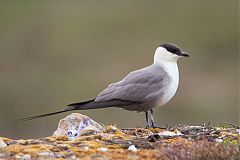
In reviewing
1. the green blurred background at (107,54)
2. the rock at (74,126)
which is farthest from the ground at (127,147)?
the green blurred background at (107,54)

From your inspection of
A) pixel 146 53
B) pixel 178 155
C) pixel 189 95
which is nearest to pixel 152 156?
pixel 178 155

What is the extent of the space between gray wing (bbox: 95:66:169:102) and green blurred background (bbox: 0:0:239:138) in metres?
10.9

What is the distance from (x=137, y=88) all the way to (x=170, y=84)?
420 mm

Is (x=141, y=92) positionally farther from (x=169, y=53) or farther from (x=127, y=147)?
(x=127, y=147)

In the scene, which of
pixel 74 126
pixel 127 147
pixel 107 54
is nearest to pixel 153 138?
pixel 127 147

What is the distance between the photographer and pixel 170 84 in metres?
10.1

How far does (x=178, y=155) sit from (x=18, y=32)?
2814 centimetres

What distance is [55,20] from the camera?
36.2 meters

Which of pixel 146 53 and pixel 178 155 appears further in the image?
pixel 146 53

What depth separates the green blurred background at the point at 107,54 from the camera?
23688 millimetres

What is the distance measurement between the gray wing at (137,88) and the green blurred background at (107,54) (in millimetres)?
10899

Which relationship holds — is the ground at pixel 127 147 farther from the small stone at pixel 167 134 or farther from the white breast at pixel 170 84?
the white breast at pixel 170 84

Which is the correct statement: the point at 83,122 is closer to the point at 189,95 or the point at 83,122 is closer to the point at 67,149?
the point at 67,149

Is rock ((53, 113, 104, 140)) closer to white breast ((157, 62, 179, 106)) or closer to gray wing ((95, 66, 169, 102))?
gray wing ((95, 66, 169, 102))
